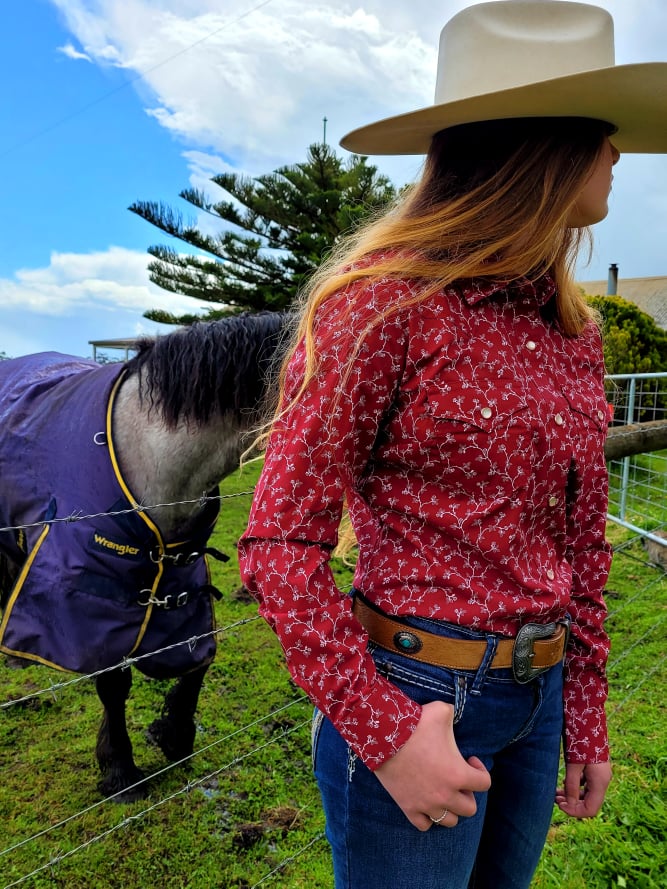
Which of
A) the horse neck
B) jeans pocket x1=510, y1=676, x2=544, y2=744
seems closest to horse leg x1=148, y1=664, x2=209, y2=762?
the horse neck

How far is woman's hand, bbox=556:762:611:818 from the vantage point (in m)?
0.95

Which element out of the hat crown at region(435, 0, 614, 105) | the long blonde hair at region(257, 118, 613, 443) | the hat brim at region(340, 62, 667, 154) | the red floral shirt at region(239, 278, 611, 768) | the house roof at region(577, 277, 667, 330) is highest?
the house roof at region(577, 277, 667, 330)

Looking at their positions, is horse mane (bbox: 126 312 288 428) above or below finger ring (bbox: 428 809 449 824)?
above

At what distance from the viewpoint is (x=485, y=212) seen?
76cm

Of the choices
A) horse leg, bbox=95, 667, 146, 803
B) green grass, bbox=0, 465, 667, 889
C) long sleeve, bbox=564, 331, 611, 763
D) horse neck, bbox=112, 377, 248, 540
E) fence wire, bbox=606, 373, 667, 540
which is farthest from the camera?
fence wire, bbox=606, 373, 667, 540

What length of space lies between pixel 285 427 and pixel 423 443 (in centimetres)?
15

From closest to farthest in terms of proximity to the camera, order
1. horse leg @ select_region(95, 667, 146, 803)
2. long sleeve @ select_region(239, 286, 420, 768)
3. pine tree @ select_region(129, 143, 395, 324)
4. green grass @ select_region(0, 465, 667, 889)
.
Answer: long sleeve @ select_region(239, 286, 420, 768), green grass @ select_region(0, 465, 667, 889), horse leg @ select_region(95, 667, 146, 803), pine tree @ select_region(129, 143, 395, 324)

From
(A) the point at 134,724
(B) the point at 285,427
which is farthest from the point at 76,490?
(B) the point at 285,427

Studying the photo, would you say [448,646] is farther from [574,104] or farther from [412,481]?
[574,104]

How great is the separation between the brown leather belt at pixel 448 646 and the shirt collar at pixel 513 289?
1.26 ft

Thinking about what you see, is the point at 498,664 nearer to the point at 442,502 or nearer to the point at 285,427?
the point at 442,502

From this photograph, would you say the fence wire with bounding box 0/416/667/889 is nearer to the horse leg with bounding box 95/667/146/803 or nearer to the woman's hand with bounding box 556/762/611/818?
the horse leg with bounding box 95/667/146/803

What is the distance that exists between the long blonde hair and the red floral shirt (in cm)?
3

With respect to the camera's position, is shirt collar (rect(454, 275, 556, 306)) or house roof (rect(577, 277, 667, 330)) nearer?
shirt collar (rect(454, 275, 556, 306))
